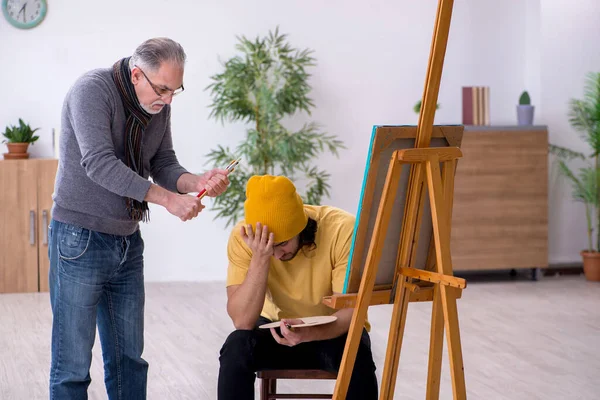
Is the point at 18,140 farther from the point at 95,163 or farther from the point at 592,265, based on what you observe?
the point at 592,265

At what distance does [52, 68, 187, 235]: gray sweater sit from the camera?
241 centimetres

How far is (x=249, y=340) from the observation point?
2658 mm

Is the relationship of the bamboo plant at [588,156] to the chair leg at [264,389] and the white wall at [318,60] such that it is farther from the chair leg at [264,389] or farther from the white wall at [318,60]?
the chair leg at [264,389]

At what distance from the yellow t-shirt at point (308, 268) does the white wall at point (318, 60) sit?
13.3 ft

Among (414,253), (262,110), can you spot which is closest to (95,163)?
(414,253)

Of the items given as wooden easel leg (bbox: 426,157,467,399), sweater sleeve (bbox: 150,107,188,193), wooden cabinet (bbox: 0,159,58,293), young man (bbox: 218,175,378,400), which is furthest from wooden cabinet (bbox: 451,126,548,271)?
wooden easel leg (bbox: 426,157,467,399)

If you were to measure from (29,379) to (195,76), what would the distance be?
3.26m

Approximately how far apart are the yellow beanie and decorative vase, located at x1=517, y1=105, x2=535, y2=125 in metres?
4.41

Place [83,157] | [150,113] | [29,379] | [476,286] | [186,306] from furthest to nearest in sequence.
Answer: [476,286], [186,306], [29,379], [150,113], [83,157]

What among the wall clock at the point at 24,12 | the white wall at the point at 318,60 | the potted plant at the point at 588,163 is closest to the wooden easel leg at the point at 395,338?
the white wall at the point at 318,60

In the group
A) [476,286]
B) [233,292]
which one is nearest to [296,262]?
[233,292]

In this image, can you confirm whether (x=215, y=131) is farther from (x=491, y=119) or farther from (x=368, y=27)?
(x=491, y=119)

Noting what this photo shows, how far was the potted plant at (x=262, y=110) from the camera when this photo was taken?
6.35 m

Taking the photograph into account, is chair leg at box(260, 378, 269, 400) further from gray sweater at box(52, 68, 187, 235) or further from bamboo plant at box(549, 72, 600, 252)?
bamboo plant at box(549, 72, 600, 252)
